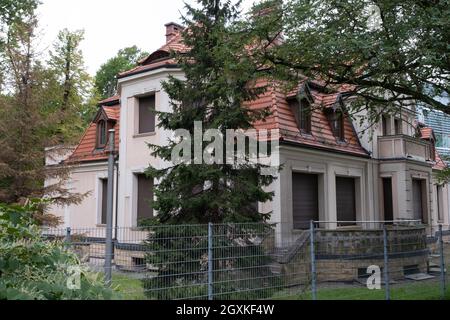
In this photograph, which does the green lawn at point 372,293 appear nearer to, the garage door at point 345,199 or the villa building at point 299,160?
the villa building at point 299,160

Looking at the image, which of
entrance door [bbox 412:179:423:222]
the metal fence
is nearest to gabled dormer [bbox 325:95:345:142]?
entrance door [bbox 412:179:423:222]

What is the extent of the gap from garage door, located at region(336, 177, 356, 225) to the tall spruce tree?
851 centimetres

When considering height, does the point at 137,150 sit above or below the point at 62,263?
above

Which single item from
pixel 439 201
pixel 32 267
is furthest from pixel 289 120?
pixel 439 201

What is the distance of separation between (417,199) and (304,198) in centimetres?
873

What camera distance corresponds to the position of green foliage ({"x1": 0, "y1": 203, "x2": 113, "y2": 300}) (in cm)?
297

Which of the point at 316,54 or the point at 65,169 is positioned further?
the point at 65,169

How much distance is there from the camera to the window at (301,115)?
1692 centimetres

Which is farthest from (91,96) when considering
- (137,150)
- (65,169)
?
(65,169)

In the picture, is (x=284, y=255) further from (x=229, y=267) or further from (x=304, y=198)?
(x=304, y=198)

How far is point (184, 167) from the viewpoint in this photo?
1027cm

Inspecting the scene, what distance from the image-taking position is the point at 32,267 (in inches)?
127

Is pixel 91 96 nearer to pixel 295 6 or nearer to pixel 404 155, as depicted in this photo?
pixel 404 155

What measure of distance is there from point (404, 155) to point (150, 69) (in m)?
11.7
